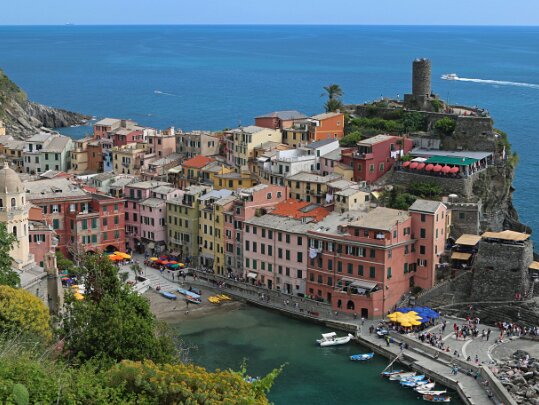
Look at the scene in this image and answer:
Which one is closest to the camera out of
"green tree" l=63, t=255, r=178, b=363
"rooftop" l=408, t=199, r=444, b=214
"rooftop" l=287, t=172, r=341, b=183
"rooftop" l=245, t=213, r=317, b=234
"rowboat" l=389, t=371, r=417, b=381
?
"green tree" l=63, t=255, r=178, b=363

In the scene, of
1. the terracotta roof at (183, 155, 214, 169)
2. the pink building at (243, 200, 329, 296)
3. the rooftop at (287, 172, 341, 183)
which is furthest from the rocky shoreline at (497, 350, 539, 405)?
the terracotta roof at (183, 155, 214, 169)

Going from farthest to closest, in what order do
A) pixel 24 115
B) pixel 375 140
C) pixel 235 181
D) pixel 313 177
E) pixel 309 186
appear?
pixel 24 115 → pixel 235 181 → pixel 375 140 → pixel 313 177 → pixel 309 186

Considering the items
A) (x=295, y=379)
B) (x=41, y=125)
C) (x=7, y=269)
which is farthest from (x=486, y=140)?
(x=41, y=125)

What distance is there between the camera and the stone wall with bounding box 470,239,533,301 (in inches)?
2443

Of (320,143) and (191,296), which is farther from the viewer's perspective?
(320,143)

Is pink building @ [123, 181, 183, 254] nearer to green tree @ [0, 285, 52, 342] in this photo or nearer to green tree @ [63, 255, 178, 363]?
green tree @ [63, 255, 178, 363]

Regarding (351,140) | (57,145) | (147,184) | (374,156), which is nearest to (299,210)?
(374,156)

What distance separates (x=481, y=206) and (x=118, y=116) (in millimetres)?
97255

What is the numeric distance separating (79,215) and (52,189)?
3.50m

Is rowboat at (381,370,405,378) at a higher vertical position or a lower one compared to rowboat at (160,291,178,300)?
lower

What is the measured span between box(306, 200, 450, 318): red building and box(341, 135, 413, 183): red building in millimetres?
10533

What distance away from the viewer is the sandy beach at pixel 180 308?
62.5m

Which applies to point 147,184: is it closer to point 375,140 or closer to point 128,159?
point 128,159

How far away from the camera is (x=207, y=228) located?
72125 mm
